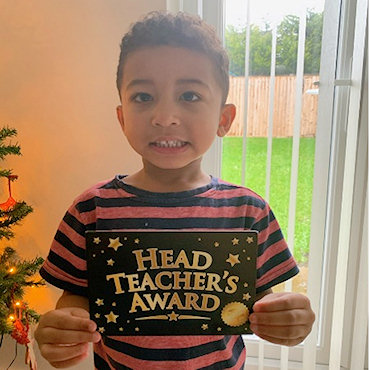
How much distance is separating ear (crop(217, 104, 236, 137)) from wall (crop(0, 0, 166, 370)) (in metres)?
0.46

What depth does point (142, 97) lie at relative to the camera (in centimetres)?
73

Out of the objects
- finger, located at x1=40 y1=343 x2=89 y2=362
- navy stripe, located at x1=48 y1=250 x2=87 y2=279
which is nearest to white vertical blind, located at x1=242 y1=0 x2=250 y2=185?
navy stripe, located at x1=48 y1=250 x2=87 y2=279

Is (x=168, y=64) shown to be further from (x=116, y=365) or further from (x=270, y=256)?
(x=116, y=365)

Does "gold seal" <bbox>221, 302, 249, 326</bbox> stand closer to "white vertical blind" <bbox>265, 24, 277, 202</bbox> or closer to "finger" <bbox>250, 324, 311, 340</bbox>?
"finger" <bbox>250, 324, 311, 340</bbox>

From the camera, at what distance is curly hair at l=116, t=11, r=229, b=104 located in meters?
0.72

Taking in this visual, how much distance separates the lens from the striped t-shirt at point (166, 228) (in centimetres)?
76

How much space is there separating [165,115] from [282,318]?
390 mm

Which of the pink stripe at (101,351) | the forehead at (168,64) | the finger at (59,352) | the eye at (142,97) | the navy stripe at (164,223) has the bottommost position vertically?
the pink stripe at (101,351)

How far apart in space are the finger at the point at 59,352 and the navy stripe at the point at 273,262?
348 millimetres

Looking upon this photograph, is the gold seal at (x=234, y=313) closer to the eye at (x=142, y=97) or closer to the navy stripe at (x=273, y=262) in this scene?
the navy stripe at (x=273, y=262)

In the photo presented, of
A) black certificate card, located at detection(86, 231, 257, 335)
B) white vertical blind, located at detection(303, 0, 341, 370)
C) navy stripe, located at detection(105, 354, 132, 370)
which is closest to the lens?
black certificate card, located at detection(86, 231, 257, 335)

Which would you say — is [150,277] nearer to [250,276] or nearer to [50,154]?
[250,276]

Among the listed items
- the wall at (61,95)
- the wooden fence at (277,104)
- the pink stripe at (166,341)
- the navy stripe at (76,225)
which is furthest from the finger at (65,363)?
the wooden fence at (277,104)

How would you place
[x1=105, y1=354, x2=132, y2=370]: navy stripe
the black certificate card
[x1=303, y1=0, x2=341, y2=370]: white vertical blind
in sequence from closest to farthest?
1. the black certificate card
2. [x1=105, y1=354, x2=132, y2=370]: navy stripe
3. [x1=303, y1=0, x2=341, y2=370]: white vertical blind
